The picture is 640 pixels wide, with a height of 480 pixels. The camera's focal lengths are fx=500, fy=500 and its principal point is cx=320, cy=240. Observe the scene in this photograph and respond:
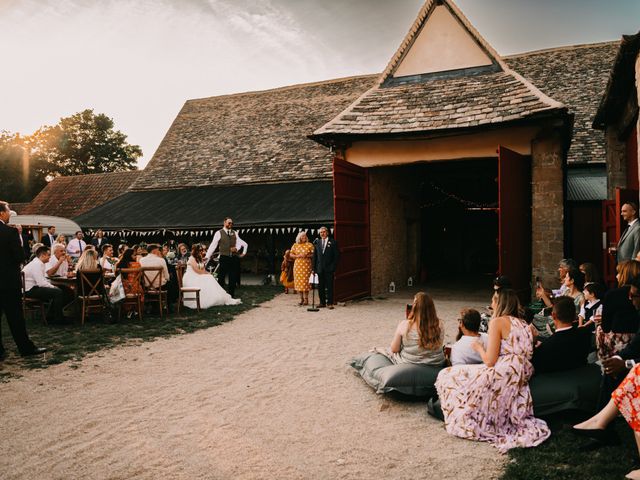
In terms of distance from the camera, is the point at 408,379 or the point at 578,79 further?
the point at 578,79

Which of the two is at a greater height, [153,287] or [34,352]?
[153,287]

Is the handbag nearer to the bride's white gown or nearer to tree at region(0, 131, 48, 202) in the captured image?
the bride's white gown

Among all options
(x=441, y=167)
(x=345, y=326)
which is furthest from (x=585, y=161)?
(x=345, y=326)

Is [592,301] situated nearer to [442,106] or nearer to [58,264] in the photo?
[442,106]

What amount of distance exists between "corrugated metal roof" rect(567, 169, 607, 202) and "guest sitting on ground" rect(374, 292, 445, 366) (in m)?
10.4

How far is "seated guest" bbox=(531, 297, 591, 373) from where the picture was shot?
409cm

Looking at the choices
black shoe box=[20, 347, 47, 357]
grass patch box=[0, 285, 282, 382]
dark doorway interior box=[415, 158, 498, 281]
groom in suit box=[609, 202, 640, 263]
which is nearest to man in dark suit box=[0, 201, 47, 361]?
black shoe box=[20, 347, 47, 357]

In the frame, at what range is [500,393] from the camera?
3.89m

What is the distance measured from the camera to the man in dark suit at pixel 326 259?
408 inches

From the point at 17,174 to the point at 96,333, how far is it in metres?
42.4

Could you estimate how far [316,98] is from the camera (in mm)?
20531

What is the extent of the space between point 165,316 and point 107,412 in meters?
5.10

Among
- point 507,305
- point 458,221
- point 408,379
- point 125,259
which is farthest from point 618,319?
point 458,221

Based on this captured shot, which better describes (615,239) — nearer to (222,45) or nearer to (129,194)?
(222,45)
